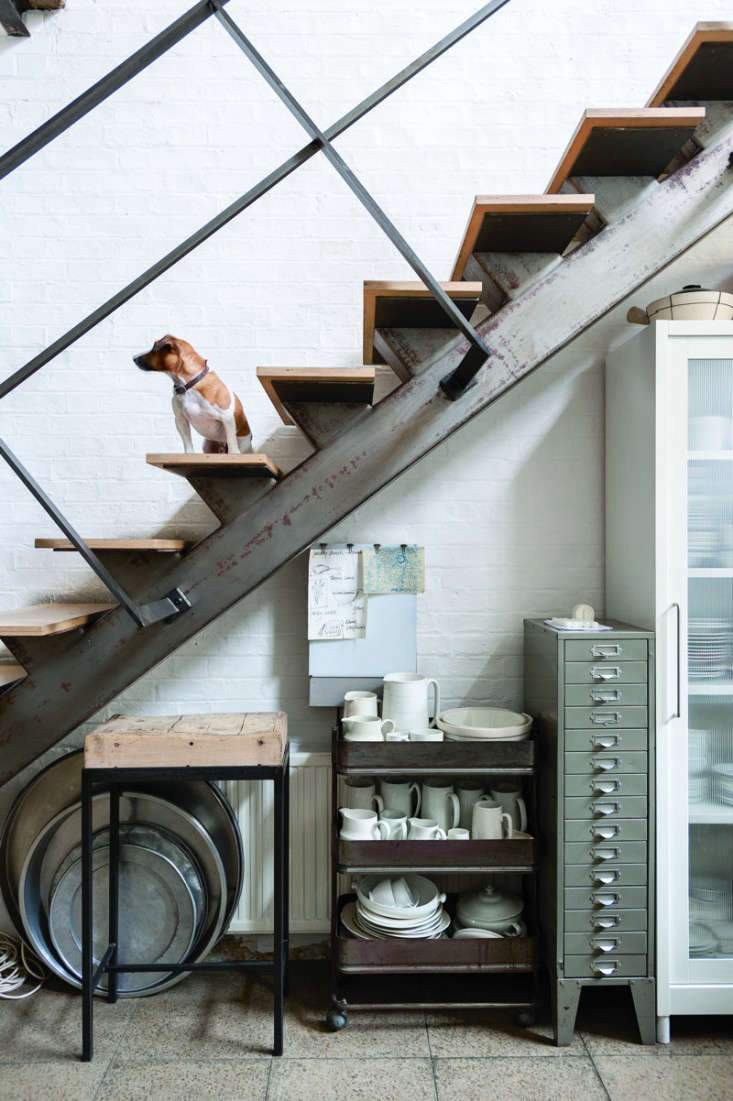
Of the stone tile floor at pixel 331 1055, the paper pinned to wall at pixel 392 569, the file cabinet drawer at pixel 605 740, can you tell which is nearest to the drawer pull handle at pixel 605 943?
the stone tile floor at pixel 331 1055

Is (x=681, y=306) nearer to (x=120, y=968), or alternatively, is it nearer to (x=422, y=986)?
(x=422, y=986)

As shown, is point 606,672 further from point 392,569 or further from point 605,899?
point 392,569

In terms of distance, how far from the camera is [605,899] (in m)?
2.07

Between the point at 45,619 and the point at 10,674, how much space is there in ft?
0.78

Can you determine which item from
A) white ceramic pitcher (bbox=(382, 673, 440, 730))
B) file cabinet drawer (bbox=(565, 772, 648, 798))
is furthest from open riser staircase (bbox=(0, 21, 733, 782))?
file cabinet drawer (bbox=(565, 772, 648, 798))

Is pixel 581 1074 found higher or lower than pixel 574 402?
lower

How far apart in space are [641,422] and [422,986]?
1.74m

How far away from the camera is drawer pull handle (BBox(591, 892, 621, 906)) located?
2.07 metres

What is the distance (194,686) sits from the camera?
2.52 meters

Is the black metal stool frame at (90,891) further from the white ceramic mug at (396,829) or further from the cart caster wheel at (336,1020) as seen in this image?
the white ceramic mug at (396,829)

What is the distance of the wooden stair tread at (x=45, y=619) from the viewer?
1723 millimetres

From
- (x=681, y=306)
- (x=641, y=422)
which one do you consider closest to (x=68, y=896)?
(x=641, y=422)

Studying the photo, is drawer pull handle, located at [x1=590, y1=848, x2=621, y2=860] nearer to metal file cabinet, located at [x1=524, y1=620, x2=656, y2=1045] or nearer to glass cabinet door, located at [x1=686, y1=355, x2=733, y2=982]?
metal file cabinet, located at [x1=524, y1=620, x2=656, y2=1045]

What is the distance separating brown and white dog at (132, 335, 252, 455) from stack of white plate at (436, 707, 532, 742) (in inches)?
38.1
